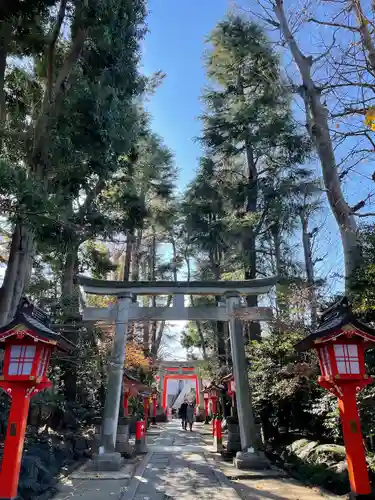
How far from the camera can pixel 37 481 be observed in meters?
6.61

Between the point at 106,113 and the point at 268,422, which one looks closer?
the point at 106,113

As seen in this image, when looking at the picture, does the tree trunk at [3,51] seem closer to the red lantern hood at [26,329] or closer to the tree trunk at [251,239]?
the red lantern hood at [26,329]

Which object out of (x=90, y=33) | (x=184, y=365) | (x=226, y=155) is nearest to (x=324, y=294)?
(x=90, y=33)

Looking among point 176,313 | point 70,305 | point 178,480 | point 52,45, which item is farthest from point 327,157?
point 70,305

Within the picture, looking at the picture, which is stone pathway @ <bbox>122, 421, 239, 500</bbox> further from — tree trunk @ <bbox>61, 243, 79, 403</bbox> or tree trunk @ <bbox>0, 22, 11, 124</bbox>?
tree trunk @ <bbox>0, 22, 11, 124</bbox>

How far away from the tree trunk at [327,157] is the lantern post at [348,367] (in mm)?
2094

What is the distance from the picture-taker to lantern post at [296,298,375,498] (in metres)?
5.31

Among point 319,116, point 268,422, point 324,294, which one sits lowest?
point 268,422

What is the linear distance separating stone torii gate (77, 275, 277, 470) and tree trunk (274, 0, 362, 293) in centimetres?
275

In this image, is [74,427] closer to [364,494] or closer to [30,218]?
[30,218]

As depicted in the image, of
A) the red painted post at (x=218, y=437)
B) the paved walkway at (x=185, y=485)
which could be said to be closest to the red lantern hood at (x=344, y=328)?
the paved walkway at (x=185, y=485)

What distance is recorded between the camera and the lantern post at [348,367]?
531 cm

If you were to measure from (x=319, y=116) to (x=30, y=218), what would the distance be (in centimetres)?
654

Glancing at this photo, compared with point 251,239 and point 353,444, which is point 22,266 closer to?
point 353,444
